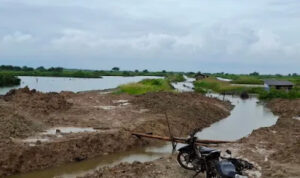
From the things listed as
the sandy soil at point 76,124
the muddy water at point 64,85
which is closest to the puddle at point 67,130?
the sandy soil at point 76,124

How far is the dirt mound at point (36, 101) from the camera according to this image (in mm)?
23677

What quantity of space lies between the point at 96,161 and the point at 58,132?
3.17 meters

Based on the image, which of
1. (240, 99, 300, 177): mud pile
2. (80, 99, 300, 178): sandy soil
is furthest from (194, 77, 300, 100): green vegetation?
(80, 99, 300, 178): sandy soil

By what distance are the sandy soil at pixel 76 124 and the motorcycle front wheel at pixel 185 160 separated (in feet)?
16.6

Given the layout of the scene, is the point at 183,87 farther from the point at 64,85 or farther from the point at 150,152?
the point at 150,152

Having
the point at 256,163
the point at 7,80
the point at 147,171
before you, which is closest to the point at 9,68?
the point at 7,80

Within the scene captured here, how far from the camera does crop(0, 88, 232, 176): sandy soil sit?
1406cm

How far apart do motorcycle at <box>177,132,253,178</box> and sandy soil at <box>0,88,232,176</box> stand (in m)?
5.55

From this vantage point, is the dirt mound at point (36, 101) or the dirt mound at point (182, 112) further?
the dirt mound at point (36, 101)

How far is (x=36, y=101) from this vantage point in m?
24.8

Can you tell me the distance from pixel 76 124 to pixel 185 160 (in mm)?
10513

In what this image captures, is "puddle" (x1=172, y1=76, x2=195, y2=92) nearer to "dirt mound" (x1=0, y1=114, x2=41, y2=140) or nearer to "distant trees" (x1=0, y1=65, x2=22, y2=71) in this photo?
"dirt mound" (x1=0, y1=114, x2=41, y2=140)

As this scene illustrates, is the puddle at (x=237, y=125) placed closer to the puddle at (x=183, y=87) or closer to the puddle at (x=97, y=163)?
the puddle at (x=97, y=163)

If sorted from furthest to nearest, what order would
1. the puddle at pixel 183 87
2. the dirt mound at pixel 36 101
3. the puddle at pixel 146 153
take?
the puddle at pixel 183 87 → the dirt mound at pixel 36 101 → the puddle at pixel 146 153
